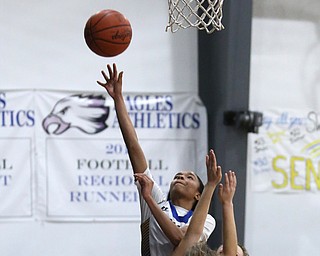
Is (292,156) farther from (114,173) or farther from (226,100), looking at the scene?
(114,173)

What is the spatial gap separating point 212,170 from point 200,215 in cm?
21

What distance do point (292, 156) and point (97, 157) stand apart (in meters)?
1.76

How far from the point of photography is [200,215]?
10.2ft

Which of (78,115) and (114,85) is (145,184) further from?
(78,115)

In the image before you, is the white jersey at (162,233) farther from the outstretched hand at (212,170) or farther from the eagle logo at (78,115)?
the eagle logo at (78,115)

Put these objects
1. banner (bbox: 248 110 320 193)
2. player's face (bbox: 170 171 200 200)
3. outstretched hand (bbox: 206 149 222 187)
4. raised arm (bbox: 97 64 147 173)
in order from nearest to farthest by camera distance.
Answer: outstretched hand (bbox: 206 149 222 187) → player's face (bbox: 170 171 200 200) → raised arm (bbox: 97 64 147 173) → banner (bbox: 248 110 320 193)

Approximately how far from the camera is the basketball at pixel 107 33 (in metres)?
3.70

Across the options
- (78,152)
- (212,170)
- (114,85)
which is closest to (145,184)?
(212,170)

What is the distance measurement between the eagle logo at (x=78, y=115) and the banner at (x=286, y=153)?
4.47 feet

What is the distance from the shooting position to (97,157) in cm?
624

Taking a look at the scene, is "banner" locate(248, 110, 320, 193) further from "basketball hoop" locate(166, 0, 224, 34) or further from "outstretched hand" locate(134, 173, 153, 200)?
"outstretched hand" locate(134, 173, 153, 200)

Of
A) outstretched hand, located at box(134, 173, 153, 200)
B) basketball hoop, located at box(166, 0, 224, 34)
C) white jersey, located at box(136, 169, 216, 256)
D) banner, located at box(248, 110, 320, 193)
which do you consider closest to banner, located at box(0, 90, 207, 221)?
banner, located at box(248, 110, 320, 193)

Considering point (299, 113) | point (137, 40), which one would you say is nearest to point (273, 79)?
point (299, 113)

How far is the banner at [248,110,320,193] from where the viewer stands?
6504 millimetres
